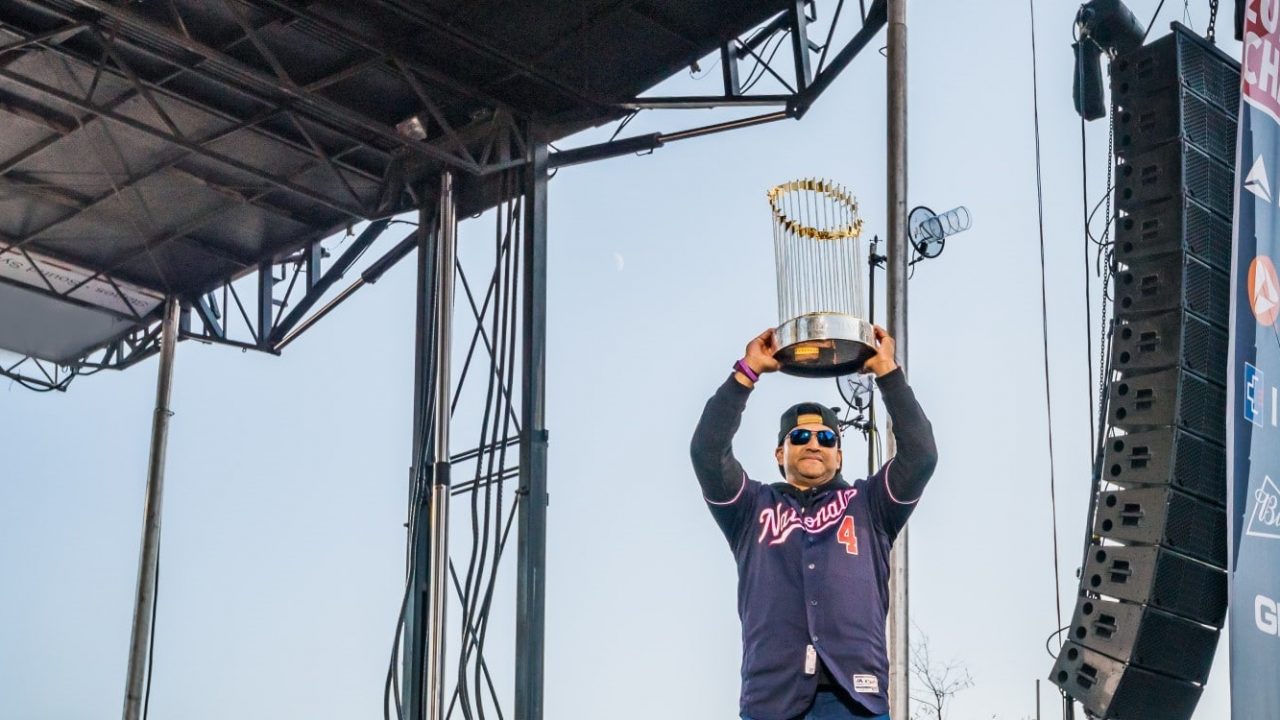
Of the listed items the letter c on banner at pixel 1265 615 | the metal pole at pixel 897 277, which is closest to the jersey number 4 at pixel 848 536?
the metal pole at pixel 897 277

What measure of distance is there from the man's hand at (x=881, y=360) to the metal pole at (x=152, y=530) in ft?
27.5

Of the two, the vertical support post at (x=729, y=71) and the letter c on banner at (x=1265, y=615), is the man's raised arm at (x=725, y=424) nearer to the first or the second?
the letter c on banner at (x=1265, y=615)

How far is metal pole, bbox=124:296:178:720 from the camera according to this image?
36.4 feet


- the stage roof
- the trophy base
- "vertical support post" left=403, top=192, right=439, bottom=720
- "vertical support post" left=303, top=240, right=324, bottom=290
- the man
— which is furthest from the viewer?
"vertical support post" left=303, top=240, right=324, bottom=290

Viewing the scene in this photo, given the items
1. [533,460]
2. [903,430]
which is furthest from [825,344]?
[533,460]

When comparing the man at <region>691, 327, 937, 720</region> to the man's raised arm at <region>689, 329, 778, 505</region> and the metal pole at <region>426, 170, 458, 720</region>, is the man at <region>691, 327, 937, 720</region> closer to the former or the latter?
the man's raised arm at <region>689, 329, 778, 505</region>

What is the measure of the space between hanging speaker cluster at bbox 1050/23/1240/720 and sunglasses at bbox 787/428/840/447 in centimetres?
231

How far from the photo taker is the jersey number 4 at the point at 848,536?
3975 millimetres

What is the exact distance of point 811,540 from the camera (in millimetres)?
3994

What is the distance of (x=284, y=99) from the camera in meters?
9.11

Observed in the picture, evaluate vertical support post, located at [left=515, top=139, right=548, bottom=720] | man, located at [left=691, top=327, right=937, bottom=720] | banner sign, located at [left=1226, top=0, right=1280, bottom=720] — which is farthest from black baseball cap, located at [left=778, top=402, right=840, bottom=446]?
vertical support post, located at [left=515, top=139, right=548, bottom=720]

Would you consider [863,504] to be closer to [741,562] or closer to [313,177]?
[741,562]

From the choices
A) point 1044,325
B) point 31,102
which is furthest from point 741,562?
point 31,102

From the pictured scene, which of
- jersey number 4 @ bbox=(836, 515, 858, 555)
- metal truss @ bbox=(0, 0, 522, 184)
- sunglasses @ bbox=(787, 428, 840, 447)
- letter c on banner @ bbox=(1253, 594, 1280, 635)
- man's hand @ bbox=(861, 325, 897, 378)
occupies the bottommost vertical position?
letter c on banner @ bbox=(1253, 594, 1280, 635)
